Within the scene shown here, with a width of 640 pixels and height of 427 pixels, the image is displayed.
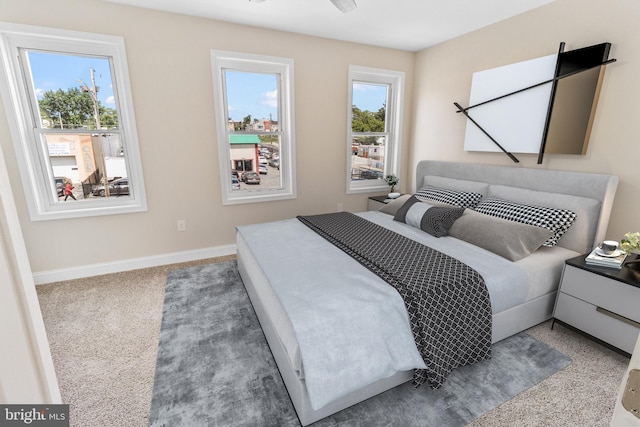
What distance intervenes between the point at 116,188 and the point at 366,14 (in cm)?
316

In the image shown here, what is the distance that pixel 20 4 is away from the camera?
2432 millimetres

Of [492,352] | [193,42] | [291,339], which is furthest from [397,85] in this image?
[291,339]

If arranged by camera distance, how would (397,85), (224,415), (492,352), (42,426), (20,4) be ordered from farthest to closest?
(397,85) < (20,4) < (492,352) < (224,415) < (42,426)

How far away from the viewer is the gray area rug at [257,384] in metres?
1.54

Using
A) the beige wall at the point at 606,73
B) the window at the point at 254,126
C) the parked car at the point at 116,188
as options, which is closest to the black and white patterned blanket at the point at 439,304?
the beige wall at the point at 606,73

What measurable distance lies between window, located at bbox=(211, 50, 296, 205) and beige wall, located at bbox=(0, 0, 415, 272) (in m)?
0.10

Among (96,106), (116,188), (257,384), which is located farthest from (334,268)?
(96,106)

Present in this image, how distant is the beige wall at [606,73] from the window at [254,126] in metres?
2.03

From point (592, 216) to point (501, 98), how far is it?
1.41 metres

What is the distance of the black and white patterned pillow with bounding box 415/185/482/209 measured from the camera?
9.74 feet

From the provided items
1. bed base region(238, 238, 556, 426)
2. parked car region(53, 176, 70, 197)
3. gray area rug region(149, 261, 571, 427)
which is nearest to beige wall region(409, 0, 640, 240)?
bed base region(238, 238, 556, 426)

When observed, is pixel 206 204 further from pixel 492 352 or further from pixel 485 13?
pixel 485 13

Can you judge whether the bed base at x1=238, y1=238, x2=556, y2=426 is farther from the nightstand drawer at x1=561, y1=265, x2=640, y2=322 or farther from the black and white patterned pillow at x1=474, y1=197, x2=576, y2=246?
the black and white patterned pillow at x1=474, y1=197, x2=576, y2=246

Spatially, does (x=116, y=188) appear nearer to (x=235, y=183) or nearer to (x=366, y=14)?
(x=235, y=183)
